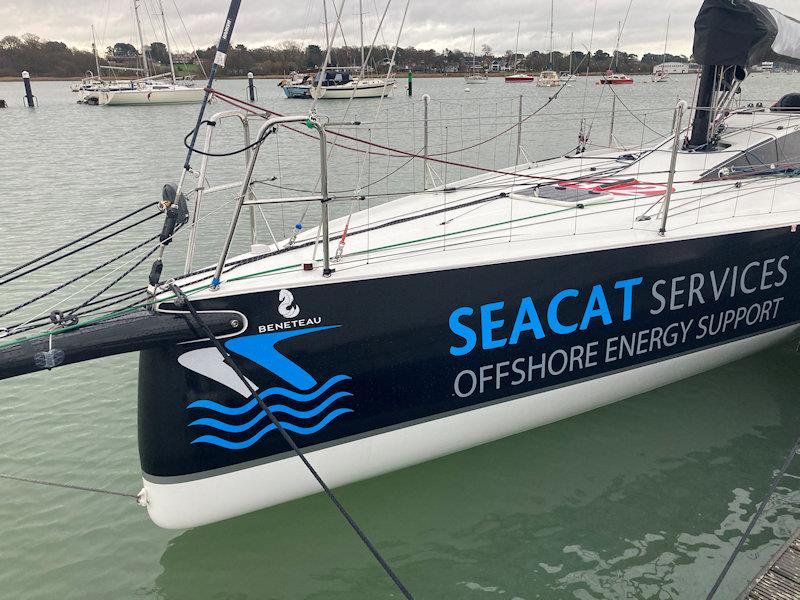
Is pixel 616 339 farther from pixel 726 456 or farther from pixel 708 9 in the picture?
pixel 708 9

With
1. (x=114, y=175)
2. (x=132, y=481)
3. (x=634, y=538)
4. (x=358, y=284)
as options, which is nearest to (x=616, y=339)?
(x=634, y=538)

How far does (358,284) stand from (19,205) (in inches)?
514

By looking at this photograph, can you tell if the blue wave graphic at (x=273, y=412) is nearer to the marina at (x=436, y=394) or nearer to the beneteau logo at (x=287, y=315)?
the marina at (x=436, y=394)

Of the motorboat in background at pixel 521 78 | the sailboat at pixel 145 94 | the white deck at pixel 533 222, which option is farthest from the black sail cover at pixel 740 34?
the motorboat in background at pixel 521 78

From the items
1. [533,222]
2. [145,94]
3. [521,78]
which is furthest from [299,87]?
[533,222]

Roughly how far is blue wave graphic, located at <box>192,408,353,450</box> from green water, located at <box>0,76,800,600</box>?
785mm

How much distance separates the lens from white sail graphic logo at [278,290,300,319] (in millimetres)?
4035

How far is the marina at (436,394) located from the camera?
13.3 feet

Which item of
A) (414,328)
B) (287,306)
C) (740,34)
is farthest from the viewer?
(740,34)

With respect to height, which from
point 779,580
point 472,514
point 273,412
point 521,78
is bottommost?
point 472,514

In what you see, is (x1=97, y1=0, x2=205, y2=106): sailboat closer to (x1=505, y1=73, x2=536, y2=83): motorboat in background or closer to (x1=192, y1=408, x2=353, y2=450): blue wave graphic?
(x1=505, y1=73, x2=536, y2=83): motorboat in background

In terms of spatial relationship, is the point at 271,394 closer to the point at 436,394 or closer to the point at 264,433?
the point at 264,433

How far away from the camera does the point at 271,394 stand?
4.16 meters

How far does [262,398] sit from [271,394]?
6 centimetres
